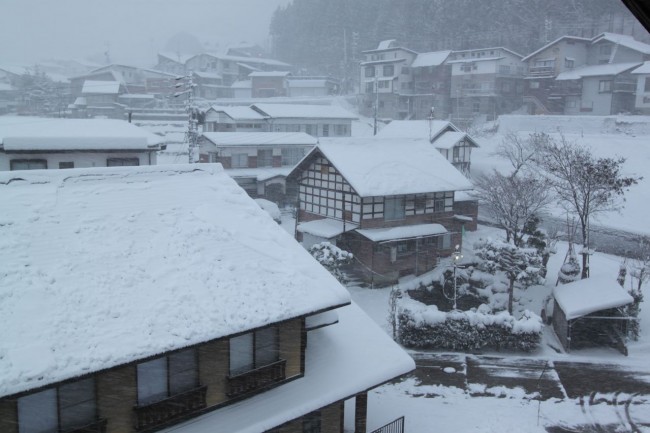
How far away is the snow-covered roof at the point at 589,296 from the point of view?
16906 millimetres

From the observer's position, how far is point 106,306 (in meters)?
8.09

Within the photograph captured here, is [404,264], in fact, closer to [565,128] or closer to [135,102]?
[565,128]

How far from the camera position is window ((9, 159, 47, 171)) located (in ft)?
62.5

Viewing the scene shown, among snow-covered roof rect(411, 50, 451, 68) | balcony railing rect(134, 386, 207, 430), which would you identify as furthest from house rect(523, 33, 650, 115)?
balcony railing rect(134, 386, 207, 430)

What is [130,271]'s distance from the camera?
8.88 m

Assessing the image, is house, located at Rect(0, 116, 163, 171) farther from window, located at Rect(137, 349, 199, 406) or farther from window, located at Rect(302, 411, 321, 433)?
window, located at Rect(302, 411, 321, 433)

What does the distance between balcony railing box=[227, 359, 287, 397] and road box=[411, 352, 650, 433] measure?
6.71m

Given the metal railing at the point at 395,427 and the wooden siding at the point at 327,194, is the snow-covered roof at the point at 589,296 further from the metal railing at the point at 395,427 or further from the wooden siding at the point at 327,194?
the wooden siding at the point at 327,194

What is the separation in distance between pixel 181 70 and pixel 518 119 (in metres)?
51.6

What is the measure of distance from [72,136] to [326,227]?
1155 cm

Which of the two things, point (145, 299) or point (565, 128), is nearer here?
point (145, 299)

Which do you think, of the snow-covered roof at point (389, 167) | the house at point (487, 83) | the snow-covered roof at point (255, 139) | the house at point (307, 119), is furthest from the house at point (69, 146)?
the house at point (487, 83)

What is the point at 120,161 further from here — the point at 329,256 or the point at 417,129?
the point at 417,129

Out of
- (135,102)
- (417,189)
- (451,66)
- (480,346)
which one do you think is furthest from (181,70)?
(480,346)
